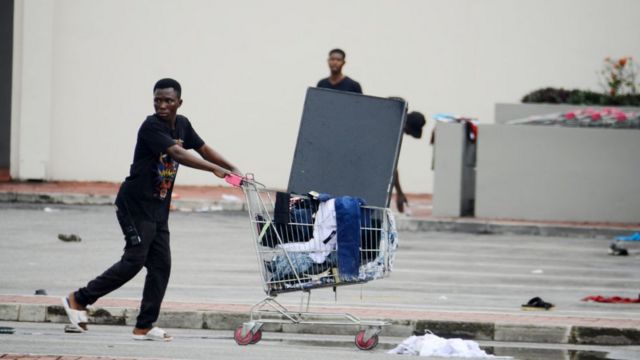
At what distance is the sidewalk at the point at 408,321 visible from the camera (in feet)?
33.9

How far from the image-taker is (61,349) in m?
8.92

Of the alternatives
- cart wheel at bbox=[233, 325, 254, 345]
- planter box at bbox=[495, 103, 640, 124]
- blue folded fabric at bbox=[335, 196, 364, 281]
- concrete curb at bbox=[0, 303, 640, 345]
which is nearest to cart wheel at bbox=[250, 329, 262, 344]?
cart wheel at bbox=[233, 325, 254, 345]

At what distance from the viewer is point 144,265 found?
945 centimetres

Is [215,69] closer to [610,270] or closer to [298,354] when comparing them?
[610,270]

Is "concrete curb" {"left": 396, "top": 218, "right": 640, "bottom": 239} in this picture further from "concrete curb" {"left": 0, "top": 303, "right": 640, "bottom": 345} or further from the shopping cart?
the shopping cart

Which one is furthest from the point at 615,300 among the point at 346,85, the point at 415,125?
the point at 415,125

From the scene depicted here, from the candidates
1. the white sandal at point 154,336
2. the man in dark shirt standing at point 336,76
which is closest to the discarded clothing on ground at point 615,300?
the man in dark shirt standing at point 336,76

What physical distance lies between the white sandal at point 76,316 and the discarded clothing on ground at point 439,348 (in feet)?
7.35

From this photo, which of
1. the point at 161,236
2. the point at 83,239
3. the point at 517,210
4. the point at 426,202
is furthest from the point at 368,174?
the point at 426,202

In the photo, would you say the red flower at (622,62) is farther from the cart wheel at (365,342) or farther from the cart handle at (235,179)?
the cart handle at (235,179)

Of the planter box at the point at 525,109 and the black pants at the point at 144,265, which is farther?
the planter box at the point at 525,109

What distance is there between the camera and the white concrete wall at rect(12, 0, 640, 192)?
24484 millimetres

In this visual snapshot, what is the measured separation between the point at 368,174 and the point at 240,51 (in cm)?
1499

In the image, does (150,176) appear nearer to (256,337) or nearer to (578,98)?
(256,337)
